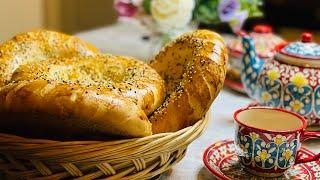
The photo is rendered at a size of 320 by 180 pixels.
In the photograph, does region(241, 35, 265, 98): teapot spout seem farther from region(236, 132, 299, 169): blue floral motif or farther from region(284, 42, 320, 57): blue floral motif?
region(236, 132, 299, 169): blue floral motif

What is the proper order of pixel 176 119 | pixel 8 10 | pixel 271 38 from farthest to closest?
1. pixel 8 10
2. pixel 271 38
3. pixel 176 119

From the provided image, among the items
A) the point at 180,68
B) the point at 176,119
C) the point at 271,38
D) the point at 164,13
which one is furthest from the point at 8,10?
the point at 176,119

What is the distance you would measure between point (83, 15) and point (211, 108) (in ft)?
5.61

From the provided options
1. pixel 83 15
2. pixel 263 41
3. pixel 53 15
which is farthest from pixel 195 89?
pixel 83 15

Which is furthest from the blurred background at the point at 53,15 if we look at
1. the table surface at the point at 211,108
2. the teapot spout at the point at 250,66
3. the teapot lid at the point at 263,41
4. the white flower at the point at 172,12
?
the teapot spout at the point at 250,66

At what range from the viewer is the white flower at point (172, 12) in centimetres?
132

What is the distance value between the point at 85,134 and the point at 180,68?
28 centimetres

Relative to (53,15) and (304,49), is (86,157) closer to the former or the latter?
(304,49)

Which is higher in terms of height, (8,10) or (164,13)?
(164,13)

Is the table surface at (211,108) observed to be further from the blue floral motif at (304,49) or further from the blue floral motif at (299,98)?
the blue floral motif at (304,49)

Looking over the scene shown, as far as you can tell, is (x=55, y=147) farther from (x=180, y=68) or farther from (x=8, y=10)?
(x=8, y=10)

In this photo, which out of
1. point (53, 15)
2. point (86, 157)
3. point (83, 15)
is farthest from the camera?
point (83, 15)

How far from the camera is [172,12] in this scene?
1327 mm

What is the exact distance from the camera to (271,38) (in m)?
1.31
